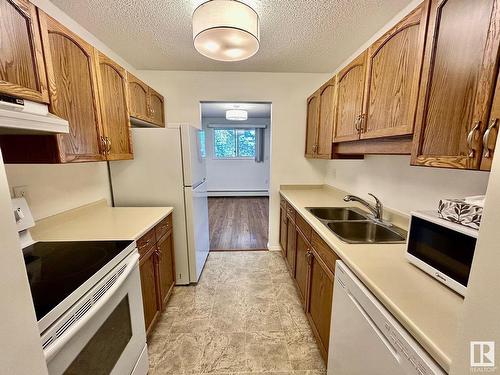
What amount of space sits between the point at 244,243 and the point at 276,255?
23.7 inches

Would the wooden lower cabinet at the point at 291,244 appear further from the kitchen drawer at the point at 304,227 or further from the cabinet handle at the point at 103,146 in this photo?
the cabinet handle at the point at 103,146

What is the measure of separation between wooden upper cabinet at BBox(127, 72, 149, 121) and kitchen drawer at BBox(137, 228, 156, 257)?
1.09 metres

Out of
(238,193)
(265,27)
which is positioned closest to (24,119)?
(265,27)

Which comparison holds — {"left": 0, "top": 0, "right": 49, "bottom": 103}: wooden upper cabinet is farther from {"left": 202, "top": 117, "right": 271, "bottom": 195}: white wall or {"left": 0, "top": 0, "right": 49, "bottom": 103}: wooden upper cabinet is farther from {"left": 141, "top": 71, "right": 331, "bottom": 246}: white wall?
{"left": 202, "top": 117, "right": 271, "bottom": 195}: white wall

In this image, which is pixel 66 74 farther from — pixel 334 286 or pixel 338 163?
pixel 338 163

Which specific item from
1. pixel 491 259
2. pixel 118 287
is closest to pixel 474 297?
pixel 491 259

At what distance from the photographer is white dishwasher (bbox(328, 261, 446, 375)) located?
0.65m

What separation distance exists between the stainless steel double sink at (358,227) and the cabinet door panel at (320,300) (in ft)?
0.88

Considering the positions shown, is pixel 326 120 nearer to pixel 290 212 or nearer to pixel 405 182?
pixel 405 182

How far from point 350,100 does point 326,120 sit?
48 centimetres

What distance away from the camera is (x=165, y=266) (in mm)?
1940

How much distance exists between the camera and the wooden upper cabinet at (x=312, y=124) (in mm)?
2394

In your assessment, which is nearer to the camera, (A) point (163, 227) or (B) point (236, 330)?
(B) point (236, 330)

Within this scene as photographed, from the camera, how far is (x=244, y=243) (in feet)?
11.1
